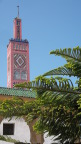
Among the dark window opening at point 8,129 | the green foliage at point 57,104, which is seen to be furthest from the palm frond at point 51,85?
the dark window opening at point 8,129

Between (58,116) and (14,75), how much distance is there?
31.1 metres

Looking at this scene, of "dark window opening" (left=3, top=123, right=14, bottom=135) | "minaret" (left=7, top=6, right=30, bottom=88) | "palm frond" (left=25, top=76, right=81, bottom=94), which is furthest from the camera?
"minaret" (left=7, top=6, right=30, bottom=88)

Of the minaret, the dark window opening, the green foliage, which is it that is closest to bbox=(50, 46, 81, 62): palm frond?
the green foliage

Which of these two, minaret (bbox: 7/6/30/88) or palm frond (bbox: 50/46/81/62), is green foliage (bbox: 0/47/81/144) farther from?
minaret (bbox: 7/6/30/88)

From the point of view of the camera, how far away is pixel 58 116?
3252 millimetres

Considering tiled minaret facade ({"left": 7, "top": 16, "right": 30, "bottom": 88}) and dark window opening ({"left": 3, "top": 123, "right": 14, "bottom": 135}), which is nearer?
dark window opening ({"left": 3, "top": 123, "right": 14, "bottom": 135})

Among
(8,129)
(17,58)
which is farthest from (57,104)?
(17,58)

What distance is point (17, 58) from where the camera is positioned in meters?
34.8

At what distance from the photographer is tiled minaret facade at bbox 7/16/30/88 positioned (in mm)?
34250

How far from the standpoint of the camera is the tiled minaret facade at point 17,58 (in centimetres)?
3425

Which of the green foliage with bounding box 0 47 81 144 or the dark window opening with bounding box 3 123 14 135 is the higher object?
the green foliage with bounding box 0 47 81 144

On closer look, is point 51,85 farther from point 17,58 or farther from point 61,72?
point 17,58

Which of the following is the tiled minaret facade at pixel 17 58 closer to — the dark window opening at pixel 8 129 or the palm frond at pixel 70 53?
the dark window opening at pixel 8 129

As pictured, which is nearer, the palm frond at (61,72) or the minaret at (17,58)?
the palm frond at (61,72)
